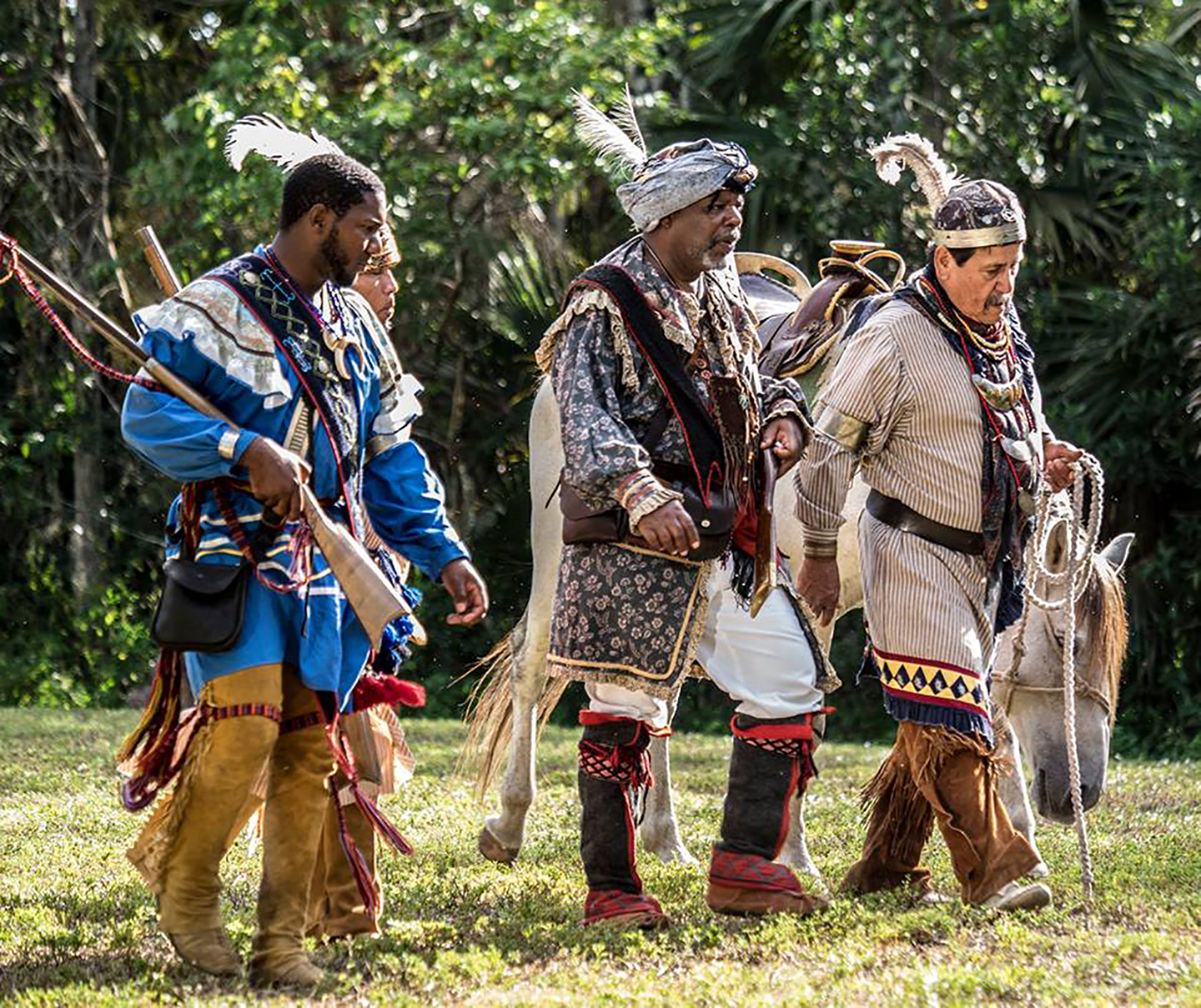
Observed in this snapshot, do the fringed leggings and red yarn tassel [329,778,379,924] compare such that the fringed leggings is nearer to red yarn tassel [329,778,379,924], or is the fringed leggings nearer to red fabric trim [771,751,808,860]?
red fabric trim [771,751,808,860]

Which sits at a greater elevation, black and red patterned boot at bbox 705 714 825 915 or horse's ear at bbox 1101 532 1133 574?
horse's ear at bbox 1101 532 1133 574

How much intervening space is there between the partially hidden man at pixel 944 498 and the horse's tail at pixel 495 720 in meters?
1.89

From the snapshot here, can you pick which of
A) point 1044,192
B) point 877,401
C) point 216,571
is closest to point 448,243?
point 1044,192

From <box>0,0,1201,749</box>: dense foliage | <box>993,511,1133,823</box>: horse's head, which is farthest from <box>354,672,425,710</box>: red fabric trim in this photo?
<box>0,0,1201,749</box>: dense foliage

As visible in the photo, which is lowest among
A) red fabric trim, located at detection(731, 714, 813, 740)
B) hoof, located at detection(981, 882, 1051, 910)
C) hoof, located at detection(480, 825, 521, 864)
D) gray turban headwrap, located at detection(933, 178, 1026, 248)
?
hoof, located at detection(480, 825, 521, 864)

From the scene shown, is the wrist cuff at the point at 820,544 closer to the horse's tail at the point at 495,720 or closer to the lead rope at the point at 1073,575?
the lead rope at the point at 1073,575

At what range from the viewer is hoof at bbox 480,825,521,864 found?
265 inches

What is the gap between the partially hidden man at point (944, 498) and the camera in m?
5.53

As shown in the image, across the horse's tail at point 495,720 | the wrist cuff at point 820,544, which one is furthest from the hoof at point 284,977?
the horse's tail at point 495,720

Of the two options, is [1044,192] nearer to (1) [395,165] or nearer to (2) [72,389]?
(1) [395,165]

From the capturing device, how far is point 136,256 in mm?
15664

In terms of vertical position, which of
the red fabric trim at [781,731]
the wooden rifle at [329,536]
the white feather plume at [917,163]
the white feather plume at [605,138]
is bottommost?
the red fabric trim at [781,731]

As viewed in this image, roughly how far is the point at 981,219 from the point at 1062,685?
5.96 ft

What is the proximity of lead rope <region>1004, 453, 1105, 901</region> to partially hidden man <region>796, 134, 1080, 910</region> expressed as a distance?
212 mm
